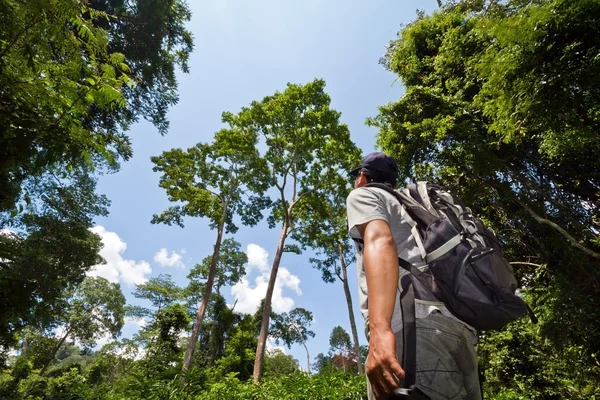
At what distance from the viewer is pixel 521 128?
199 inches

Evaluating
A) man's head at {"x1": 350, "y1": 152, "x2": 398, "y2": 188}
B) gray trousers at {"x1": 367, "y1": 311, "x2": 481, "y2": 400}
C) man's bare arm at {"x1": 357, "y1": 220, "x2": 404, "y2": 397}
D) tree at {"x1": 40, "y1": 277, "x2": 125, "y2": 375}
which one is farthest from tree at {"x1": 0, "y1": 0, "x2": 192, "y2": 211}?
tree at {"x1": 40, "y1": 277, "x2": 125, "y2": 375}

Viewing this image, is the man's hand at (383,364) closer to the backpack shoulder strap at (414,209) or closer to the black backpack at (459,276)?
the black backpack at (459,276)

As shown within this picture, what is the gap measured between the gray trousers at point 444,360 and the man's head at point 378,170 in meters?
0.83

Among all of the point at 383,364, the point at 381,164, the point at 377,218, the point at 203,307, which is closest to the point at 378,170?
the point at 381,164

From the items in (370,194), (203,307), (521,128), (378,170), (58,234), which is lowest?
(370,194)

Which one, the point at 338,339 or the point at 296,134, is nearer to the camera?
the point at 296,134

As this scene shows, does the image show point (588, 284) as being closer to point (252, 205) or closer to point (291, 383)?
point (291, 383)

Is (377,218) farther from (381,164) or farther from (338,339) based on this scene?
(338,339)

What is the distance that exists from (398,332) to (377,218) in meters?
0.49

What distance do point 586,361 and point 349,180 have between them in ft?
35.7

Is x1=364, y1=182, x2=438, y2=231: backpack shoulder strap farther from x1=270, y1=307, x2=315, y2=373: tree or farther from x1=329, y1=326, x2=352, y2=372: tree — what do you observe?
x1=329, y1=326, x2=352, y2=372: tree

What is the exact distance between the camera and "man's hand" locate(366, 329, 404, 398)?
97 centimetres

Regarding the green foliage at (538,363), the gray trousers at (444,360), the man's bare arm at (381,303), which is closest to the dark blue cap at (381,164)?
the man's bare arm at (381,303)

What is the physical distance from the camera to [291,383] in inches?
263
